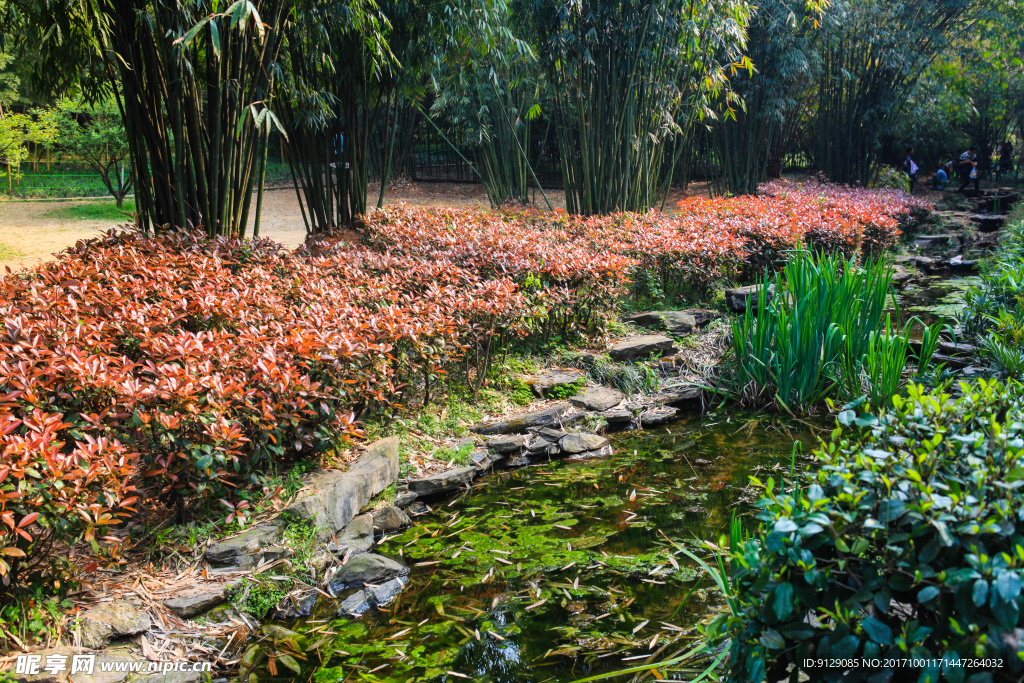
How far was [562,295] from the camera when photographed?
4094 mm

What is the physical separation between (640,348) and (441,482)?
1928mm

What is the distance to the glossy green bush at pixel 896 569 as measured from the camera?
97 centimetres

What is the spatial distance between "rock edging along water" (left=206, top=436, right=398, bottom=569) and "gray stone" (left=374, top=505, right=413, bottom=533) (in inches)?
3.1

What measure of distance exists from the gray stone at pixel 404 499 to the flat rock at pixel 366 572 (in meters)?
0.44

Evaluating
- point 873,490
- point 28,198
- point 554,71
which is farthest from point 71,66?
point 28,198

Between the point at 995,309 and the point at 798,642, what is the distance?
12.6ft

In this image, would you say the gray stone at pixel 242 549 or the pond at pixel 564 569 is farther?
the gray stone at pixel 242 549

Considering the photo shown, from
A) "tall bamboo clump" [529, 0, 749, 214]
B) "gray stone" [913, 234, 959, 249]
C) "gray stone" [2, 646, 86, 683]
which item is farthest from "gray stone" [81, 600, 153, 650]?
"gray stone" [913, 234, 959, 249]

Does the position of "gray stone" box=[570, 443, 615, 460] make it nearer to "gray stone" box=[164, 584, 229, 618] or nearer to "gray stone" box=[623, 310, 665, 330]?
"gray stone" box=[623, 310, 665, 330]

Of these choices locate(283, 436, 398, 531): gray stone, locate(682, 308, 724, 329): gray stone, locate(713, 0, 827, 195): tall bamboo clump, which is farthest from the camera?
locate(713, 0, 827, 195): tall bamboo clump

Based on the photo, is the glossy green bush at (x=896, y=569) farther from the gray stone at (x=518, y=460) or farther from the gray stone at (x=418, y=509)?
the gray stone at (x=518, y=460)

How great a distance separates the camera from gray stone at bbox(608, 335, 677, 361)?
4.20 m

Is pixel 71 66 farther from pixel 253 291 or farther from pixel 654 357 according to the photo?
pixel 654 357

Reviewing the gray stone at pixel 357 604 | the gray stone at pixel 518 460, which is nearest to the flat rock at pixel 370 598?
the gray stone at pixel 357 604
